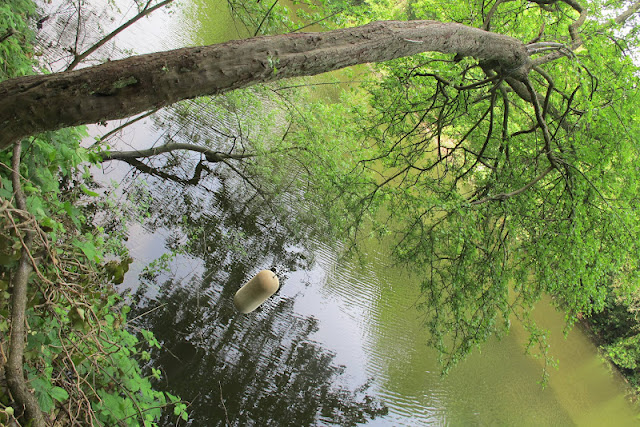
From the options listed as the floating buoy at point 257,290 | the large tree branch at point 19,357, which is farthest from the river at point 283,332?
the large tree branch at point 19,357

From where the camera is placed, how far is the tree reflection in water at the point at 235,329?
491cm

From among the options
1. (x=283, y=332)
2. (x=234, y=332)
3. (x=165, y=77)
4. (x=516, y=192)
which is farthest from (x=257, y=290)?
(x=516, y=192)

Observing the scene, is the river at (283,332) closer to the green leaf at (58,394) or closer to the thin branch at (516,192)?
the green leaf at (58,394)

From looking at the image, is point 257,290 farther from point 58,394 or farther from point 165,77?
point 165,77

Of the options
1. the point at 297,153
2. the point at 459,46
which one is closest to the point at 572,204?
the point at 459,46

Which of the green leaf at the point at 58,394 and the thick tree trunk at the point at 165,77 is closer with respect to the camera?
the thick tree trunk at the point at 165,77

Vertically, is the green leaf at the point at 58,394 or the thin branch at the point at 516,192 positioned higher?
the thin branch at the point at 516,192

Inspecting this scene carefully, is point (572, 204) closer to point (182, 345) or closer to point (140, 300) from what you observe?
point (182, 345)

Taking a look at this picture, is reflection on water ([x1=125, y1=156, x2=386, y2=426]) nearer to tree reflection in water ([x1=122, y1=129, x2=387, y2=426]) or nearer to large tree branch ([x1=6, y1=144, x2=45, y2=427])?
tree reflection in water ([x1=122, y1=129, x2=387, y2=426])

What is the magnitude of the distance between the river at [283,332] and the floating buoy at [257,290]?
1.46m

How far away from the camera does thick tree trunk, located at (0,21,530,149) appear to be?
5.36 feet

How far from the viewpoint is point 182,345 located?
5.00m

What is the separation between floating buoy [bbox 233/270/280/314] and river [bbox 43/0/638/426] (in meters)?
1.46

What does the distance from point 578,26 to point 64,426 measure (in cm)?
603
